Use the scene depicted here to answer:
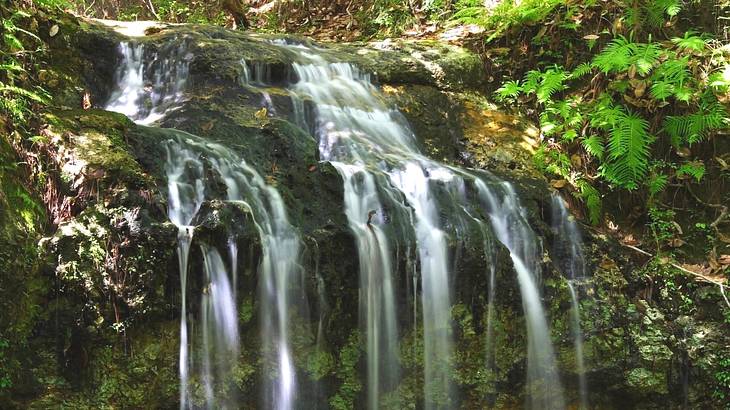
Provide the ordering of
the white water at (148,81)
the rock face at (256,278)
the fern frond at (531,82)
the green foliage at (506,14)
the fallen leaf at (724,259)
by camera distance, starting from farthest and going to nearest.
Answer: the green foliage at (506,14) → the fern frond at (531,82) → the white water at (148,81) → the fallen leaf at (724,259) → the rock face at (256,278)

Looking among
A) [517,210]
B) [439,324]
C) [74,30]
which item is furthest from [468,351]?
[74,30]

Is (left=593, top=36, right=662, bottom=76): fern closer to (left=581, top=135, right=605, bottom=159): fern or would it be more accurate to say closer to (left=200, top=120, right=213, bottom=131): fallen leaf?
(left=581, top=135, right=605, bottom=159): fern

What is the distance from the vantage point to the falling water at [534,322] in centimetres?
482

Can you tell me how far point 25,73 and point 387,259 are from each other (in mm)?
3129

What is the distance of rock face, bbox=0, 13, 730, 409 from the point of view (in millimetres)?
3412

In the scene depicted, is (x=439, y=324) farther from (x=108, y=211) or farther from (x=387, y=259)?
(x=108, y=211)

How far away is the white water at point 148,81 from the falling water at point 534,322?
3347 millimetres

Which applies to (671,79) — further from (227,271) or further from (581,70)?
(227,271)

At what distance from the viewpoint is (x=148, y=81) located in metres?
6.08

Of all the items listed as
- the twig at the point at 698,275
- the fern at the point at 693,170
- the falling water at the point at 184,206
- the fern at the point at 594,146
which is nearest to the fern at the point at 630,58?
the fern at the point at 594,146

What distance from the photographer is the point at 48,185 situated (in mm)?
3773

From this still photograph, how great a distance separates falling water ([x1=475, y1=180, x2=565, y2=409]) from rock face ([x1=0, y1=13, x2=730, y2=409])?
90mm

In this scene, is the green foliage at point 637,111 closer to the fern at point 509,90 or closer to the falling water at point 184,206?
the fern at point 509,90

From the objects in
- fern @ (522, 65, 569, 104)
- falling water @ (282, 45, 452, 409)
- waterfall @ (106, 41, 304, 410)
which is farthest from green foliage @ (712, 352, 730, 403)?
waterfall @ (106, 41, 304, 410)
